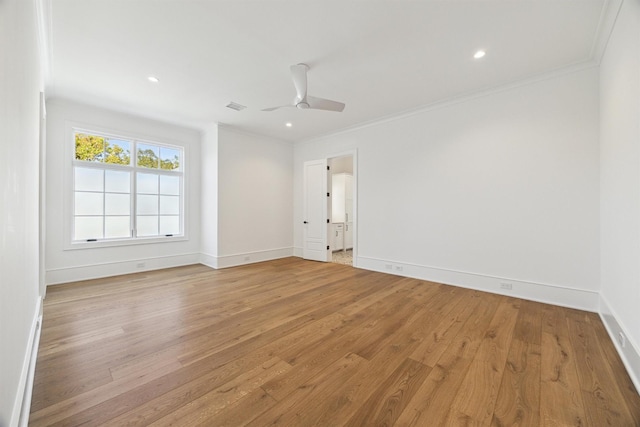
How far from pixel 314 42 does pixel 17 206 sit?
2617 mm

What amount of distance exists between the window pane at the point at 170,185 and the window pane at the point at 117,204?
61 centimetres

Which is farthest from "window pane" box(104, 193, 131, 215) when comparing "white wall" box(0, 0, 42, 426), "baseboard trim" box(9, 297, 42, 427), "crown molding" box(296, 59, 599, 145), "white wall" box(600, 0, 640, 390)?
"white wall" box(600, 0, 640, 390)

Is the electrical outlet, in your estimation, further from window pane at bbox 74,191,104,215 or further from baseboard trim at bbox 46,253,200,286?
window pane at bbox 74,191,104,215

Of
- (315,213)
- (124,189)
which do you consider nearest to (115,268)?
(124,189)

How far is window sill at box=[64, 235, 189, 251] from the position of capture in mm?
3982

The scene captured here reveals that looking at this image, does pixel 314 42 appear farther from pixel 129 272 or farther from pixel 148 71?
pixel 129 272

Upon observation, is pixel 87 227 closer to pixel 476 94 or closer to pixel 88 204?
pixel 88 204

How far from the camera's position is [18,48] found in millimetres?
1314

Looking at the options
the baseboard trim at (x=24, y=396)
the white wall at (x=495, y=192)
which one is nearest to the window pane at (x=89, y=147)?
the baseboard trim at (x=24, y=396)

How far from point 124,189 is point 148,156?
30.3 inches

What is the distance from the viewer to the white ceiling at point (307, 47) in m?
2.11

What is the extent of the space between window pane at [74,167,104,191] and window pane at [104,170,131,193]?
2.7 inches

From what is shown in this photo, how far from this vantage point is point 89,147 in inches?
165

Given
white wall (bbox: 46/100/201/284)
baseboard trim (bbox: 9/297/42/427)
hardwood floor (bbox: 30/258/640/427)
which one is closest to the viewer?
baseboard trim (bbox: 9/297/42/427)
